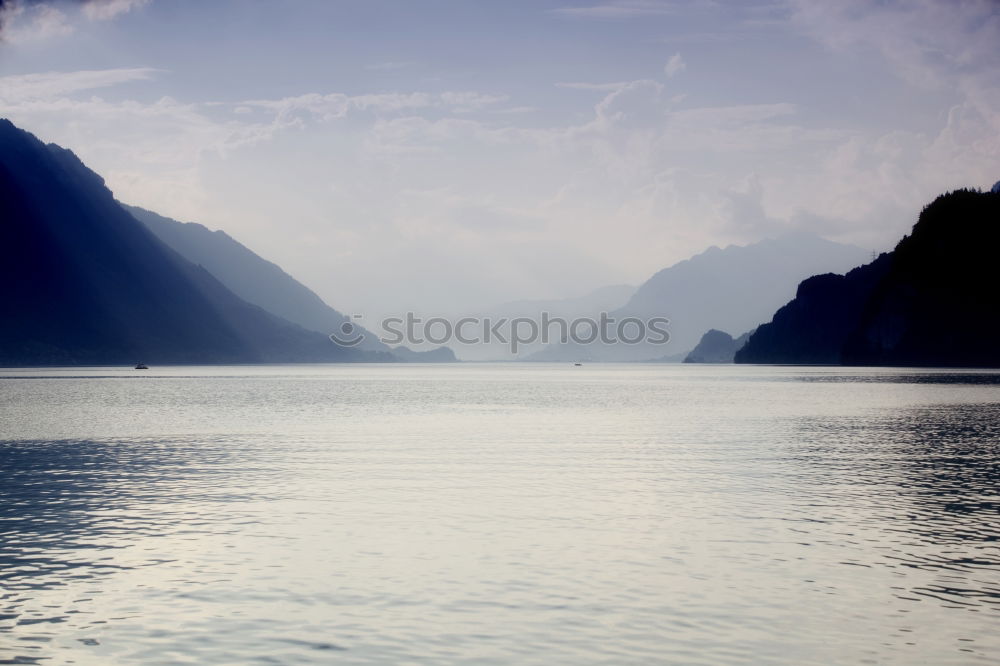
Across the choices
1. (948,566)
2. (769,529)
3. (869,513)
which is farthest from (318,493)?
(948,566)

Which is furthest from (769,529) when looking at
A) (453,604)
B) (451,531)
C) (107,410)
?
(107,410)

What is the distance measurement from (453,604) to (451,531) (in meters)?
8.39

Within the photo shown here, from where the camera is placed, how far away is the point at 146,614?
736 inches

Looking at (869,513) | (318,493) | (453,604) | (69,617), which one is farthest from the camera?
(318,493)

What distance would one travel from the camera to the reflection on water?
16.9 m

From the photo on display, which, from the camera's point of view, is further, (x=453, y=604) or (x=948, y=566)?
(x=948, y=566)

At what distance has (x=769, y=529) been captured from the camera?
1102 inches

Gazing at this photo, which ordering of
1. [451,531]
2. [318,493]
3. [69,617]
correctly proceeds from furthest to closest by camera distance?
[318,493]
[451,531]
[69,617]

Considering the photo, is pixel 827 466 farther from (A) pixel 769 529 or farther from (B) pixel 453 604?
(B) pixel 453 604

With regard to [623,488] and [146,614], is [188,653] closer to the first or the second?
[146,614]

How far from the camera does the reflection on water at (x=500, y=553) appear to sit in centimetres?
1694

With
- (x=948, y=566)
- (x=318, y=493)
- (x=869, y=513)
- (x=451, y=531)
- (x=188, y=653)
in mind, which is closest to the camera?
(x=188, y=653)

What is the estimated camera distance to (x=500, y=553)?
2469 centimetres

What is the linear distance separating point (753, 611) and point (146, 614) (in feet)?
37.5
